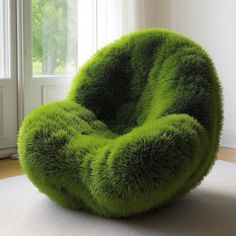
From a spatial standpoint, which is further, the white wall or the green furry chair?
the white wall

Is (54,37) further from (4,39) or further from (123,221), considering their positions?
(123,221)

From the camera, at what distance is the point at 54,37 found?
356cm

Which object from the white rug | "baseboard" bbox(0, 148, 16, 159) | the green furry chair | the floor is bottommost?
the floor

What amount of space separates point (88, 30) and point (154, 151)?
221 cm

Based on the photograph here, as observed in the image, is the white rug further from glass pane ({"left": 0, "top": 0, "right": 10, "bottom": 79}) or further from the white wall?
the white wall

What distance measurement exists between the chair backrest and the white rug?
0.42 metres

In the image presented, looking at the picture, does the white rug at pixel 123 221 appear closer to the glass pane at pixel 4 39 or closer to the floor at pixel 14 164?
the floor at pixel 14 164

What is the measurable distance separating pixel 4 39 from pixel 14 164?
96 centimetres

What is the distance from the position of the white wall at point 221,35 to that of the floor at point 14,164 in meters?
0.24

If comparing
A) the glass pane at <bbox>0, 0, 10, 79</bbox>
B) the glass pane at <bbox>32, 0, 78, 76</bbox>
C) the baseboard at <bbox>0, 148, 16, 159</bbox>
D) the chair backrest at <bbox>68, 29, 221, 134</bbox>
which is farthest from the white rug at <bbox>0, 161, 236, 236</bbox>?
the glass pane at <bbox>32, 0, 78, 76</bbox>

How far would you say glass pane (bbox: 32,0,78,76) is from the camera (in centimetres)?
343

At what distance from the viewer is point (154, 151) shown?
1.67 meters

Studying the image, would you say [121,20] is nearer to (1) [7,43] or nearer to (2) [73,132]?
(1) [7,43]

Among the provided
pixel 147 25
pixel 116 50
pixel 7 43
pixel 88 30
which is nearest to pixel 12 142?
pixel 7 43
